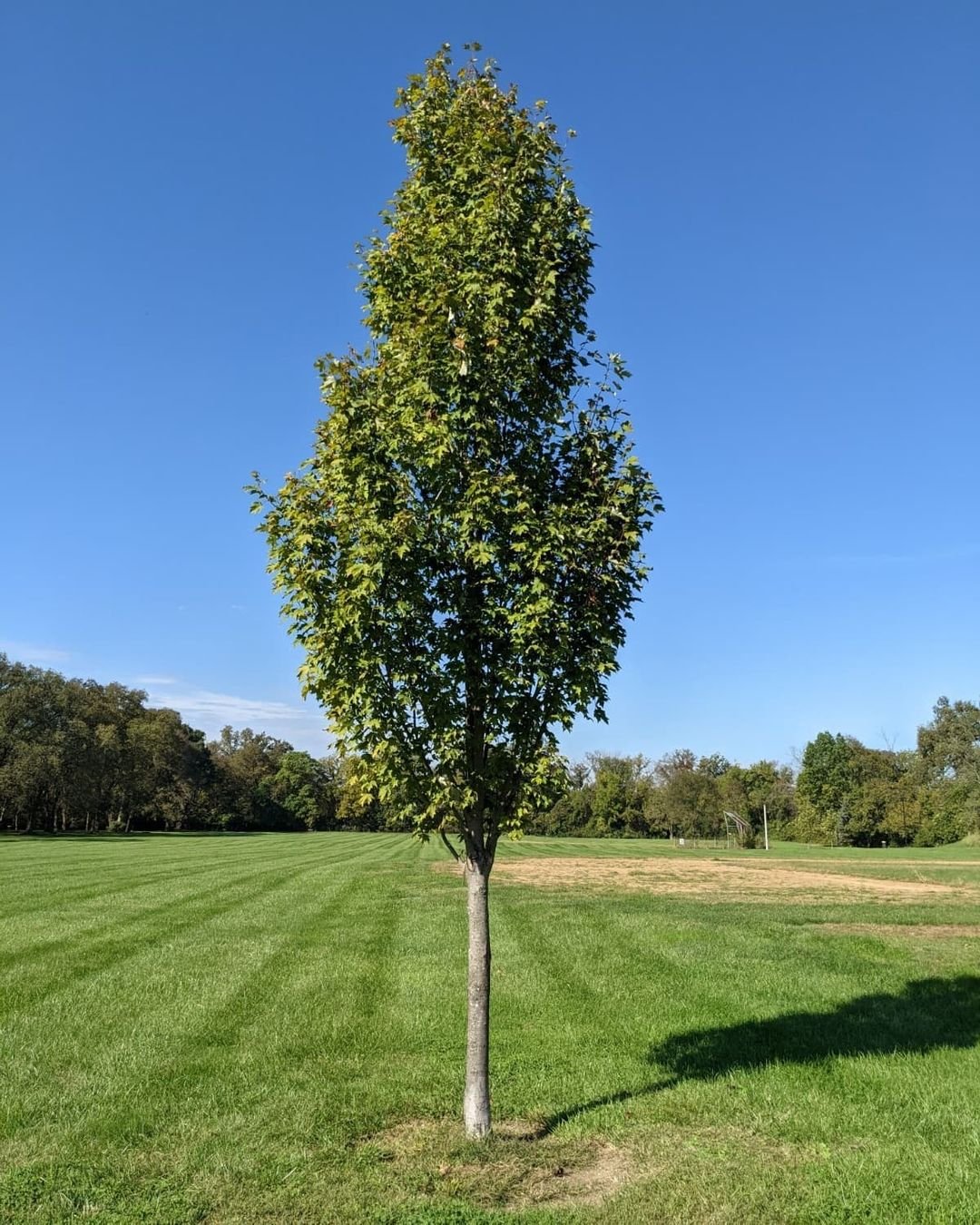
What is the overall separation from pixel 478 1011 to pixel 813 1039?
5103 mm

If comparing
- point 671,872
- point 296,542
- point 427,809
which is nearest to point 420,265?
point 296,542

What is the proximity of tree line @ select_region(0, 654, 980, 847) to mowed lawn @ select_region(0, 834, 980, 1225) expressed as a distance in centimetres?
6702

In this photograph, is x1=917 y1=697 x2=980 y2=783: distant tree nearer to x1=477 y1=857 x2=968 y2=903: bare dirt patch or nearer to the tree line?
the tree line

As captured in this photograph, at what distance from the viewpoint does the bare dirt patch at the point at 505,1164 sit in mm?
6273

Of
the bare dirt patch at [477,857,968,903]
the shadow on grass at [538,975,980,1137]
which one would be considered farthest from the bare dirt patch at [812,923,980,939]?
the shadow on grass at [538,975,980,1137]

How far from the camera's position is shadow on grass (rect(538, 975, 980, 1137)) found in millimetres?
9086

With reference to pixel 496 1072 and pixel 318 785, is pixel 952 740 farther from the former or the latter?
pixel 496 1072

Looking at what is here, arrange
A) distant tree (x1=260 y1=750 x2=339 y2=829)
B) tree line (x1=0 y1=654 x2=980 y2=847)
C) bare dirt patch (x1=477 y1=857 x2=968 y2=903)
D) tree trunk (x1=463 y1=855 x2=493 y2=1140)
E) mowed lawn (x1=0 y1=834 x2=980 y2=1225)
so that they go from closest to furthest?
mowed lawn (x1=0 y1=834 x2=980 y2=1225), tree trunk (x1=463 y1=855 x2=493 y2=1140), bare dirt patch (x1=477 y1=857 x2=968 y2=903), tree line (x1=0 y1=654 x2=980 y2=847), distant tree (x1=260 y1=750 x2=339 y2=829)

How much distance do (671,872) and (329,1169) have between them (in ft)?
120

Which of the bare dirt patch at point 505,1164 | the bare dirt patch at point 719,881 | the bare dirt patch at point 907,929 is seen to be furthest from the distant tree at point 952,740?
the bare dirt patch at point 505,1164

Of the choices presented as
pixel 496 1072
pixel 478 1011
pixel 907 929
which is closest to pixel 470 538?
pixel 478 1011

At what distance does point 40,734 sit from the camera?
8019 cm

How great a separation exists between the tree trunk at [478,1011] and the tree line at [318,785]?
75394 millimetres

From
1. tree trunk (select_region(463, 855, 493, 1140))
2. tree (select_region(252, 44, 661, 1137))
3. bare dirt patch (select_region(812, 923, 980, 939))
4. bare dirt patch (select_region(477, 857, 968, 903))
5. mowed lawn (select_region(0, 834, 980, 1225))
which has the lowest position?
bare dirt patch (select_region(477, 857, 968, 903))
